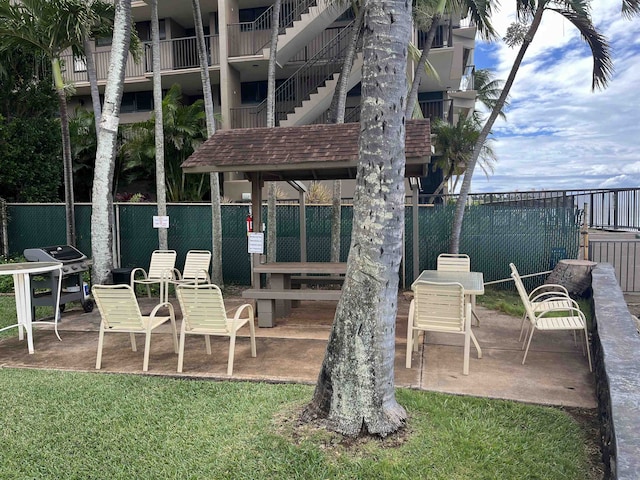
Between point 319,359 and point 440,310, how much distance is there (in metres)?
1.46

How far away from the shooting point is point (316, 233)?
1027 centimetres

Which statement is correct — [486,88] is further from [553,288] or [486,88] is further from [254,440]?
[254,440]

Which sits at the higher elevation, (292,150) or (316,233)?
(292,150)

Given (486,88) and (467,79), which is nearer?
(467,79)

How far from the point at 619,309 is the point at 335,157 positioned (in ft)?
12.7

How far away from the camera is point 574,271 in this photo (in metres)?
7.82

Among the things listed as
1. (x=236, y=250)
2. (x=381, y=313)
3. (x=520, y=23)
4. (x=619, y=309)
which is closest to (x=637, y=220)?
(x=520, y=23)

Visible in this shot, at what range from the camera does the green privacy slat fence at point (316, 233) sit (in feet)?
30.8

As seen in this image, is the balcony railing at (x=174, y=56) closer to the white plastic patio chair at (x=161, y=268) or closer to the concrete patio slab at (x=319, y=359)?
the white plastic patio chair at (x=161, y=268)

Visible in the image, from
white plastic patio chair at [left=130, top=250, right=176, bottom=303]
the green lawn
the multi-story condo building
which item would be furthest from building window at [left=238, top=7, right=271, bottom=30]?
the green lawn

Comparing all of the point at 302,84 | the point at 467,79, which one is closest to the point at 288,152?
the point at 302,84

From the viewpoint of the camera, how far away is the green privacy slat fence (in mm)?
9391

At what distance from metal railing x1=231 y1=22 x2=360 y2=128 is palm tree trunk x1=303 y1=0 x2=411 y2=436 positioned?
491 inches

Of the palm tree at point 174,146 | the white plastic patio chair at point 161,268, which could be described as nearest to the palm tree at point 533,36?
the white plastic patio chair at point 161,268
